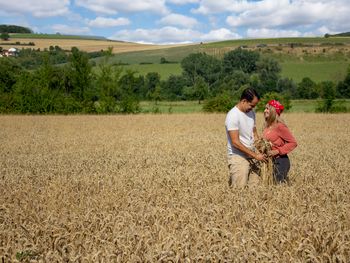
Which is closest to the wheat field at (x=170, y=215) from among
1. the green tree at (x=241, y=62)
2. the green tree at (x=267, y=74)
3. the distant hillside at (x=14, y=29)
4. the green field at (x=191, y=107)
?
the green field at (x=191, y=107)

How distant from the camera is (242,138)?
22.5ft

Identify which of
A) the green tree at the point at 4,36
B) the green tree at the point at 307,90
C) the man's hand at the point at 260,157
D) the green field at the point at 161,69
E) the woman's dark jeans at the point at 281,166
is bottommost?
the green tree at the point at 307,90

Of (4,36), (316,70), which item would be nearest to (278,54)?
(316,70)

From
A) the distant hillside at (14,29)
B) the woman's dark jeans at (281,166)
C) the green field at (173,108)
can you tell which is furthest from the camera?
the distant hillside at (14,29)

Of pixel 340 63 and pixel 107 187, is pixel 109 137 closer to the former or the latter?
pixel 107 187

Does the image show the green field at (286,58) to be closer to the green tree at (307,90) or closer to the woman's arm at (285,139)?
the green tree at (307,90)

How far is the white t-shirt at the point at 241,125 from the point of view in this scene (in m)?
6.70

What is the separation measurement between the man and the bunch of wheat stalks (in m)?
0.13

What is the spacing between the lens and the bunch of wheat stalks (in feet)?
23.1

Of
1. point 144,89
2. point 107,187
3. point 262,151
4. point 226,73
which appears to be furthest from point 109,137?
point 226,73

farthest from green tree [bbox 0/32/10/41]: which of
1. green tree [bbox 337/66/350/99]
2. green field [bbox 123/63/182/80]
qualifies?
green tree [bbox 337/66/350/99]

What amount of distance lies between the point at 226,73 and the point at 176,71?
38.2 feet

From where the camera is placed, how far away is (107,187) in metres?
7.95

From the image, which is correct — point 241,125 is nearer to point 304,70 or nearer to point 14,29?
point 304,70
